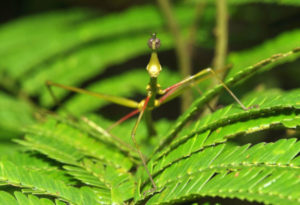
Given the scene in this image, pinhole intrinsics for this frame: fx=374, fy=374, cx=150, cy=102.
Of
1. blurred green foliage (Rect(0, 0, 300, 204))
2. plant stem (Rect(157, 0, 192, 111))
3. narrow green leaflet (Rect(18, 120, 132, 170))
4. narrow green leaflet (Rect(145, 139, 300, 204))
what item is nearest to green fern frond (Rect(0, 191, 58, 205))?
blurred green foliage (Rect(0, 0, 300, 204))

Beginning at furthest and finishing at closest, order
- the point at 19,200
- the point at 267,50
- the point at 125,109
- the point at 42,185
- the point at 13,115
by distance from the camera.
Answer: the point at 125,109, the point at 13,115, the point at 267,50, the point at 42,185, the point at 19,200

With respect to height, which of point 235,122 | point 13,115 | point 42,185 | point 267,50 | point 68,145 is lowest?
point 235,122

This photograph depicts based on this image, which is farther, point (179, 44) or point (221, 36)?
point (179, 44)

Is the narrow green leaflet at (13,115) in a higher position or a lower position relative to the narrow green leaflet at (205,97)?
higher

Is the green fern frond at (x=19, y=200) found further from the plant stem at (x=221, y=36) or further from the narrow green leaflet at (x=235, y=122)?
the plant stem at (x=221, y=36)

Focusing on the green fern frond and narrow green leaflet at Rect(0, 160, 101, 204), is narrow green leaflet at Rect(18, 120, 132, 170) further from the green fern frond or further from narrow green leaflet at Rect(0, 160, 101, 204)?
the green fern frond

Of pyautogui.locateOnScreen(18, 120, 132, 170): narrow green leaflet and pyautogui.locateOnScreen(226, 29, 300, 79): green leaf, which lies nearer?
pyautogui.locateOnScreen(18, 120, 132, 170): narrow green leaflet

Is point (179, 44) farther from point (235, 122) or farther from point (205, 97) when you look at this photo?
point (235, 122)


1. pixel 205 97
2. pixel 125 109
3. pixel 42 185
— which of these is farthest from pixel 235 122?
pixel 125 109

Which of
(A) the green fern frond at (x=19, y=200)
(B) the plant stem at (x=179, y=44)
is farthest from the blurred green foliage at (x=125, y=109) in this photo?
(B) the plant stem at (x=179, y=44)

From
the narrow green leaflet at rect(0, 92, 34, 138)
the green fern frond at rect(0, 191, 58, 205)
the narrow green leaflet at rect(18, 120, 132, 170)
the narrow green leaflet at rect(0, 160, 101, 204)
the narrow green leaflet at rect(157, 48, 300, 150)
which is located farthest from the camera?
the narrow green leaflet at rect(0, 92, 34, 138)

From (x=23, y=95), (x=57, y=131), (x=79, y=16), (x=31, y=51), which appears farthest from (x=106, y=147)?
(x=79, y=16)
